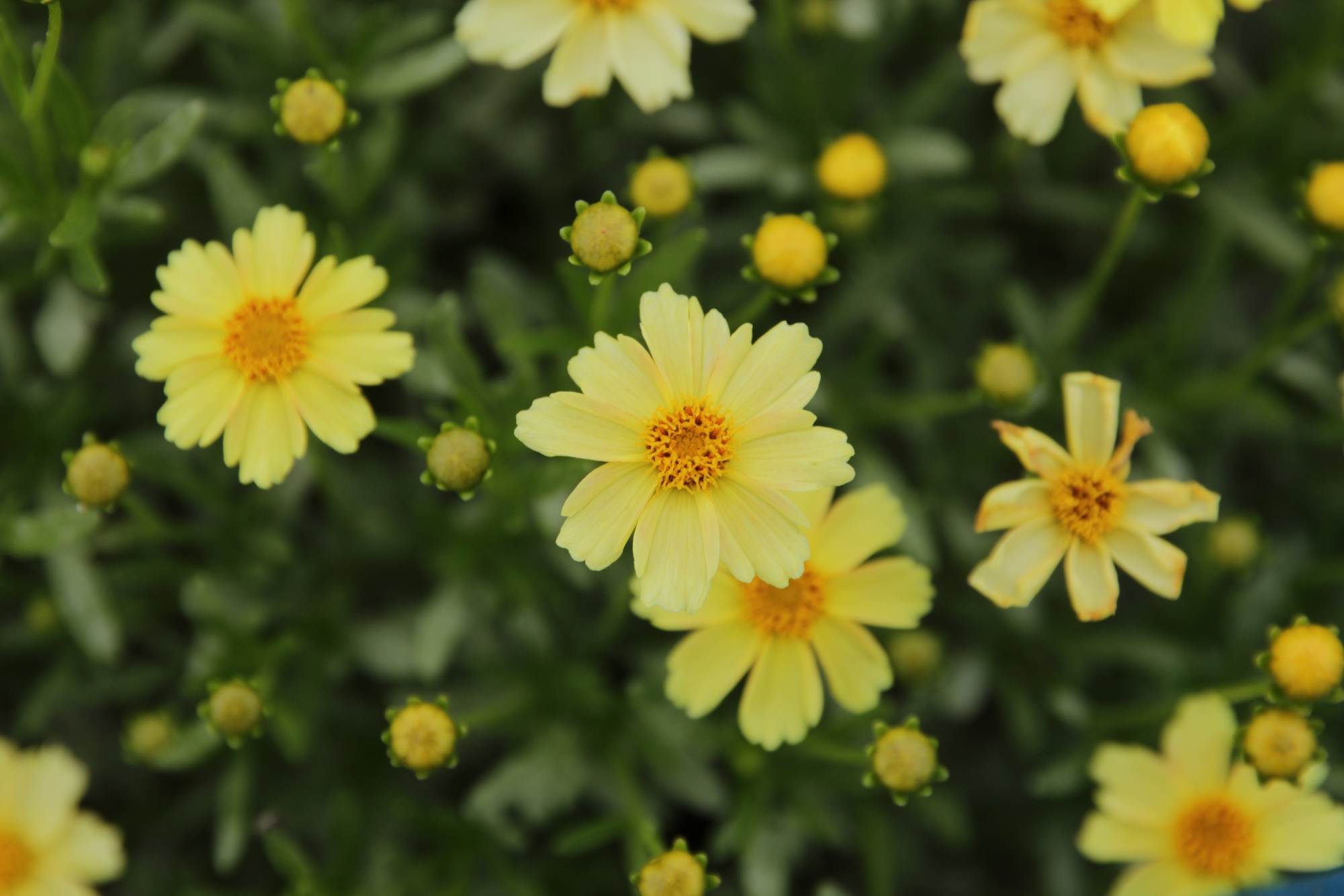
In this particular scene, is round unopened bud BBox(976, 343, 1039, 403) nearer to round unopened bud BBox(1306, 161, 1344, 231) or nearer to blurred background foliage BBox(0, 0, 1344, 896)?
blurred background foliage BBox(0, 0, 1344, 896)

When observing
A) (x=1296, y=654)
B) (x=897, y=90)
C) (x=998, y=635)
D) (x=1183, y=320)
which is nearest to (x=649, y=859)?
(x=998, y=635)


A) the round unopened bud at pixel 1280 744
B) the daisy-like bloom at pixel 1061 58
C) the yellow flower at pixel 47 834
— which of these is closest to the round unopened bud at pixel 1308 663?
the round unopened bud at pixel 1280 744

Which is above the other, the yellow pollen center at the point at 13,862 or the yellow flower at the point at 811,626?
the yellow flower at the point at 811,626

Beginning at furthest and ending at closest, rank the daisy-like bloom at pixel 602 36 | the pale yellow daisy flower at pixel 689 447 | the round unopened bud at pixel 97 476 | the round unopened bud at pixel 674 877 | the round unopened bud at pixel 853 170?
the round unopened bud at pixel 853 170 < the daisy-like bloom at pixel 602 36 < the round unopened bud at pixel 97 476 < the round unopened bud at pixel 674 877 < the pale yellow daisy flower at pixel 689 447

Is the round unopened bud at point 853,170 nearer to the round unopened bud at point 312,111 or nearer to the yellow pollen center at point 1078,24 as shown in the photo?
the yellow pollen center at point 1078,24

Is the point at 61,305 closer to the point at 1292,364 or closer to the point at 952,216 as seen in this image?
the point at 952,216

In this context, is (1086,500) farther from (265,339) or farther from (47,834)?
(47,834)
